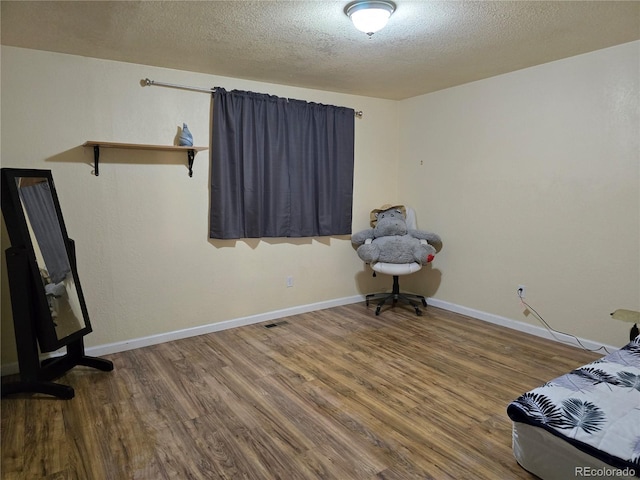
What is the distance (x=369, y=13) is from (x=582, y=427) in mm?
2246

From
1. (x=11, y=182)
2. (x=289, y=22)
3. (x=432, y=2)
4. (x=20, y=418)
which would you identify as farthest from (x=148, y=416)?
(x=432, y=2)

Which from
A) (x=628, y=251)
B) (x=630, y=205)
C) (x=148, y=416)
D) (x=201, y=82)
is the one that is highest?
(x=201, y=82)

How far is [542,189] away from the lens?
353 cm

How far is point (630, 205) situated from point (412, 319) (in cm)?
206

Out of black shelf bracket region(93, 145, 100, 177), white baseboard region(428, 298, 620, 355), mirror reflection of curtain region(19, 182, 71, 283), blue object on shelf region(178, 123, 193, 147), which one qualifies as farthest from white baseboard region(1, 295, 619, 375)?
blue object on shelf region(178, 123, 193, 147)

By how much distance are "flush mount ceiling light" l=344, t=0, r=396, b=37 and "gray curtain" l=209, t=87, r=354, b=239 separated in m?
1.70

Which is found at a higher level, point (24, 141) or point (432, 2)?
point (432, 2)

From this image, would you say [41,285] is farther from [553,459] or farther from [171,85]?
[553,459]

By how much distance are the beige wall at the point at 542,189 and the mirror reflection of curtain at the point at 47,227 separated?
11.7 feet

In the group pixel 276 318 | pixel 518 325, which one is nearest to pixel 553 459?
pixel 518 325

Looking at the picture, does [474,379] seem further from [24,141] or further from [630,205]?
[24,141]

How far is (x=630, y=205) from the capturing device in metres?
3.02

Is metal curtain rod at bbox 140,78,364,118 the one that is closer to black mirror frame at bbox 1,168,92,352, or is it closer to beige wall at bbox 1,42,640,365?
beige wall at bbox 1,42,640,365

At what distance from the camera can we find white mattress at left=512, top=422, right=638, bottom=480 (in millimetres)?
1604
